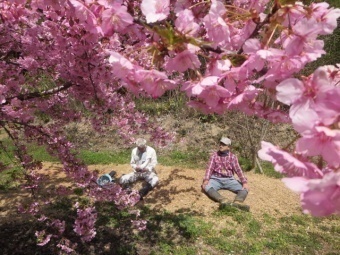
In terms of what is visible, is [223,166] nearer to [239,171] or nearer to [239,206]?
[239,171]

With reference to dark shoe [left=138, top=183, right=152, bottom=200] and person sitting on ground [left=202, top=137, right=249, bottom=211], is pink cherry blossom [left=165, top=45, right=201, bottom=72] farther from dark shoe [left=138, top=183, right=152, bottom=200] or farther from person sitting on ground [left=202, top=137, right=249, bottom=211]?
dark shoe [left=138, top=183, right=152, bottom=200]

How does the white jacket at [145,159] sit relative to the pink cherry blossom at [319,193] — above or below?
below

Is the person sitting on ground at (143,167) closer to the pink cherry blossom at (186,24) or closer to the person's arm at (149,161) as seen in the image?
the person's arm at (149,161)

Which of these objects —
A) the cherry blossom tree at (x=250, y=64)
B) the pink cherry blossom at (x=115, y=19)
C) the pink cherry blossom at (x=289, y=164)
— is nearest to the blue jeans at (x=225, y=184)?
the cherry blossom tree at (x=250, y=64)

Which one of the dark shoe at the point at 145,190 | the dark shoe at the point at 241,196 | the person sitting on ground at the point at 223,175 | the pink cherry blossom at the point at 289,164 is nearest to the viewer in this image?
the pink cherry blossom at the point at 289,164

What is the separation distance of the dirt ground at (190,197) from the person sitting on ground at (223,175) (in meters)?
0.25

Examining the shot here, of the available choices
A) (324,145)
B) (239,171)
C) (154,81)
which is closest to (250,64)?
(154,81)

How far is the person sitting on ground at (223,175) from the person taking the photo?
21.1ft

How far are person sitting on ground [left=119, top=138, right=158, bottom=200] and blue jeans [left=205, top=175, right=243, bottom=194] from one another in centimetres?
112

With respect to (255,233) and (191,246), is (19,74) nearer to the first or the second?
(191,246)

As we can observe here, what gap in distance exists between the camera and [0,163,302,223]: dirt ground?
6324 mm

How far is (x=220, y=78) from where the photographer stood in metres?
1.21

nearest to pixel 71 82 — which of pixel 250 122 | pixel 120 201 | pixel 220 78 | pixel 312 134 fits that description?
pixel 120 201

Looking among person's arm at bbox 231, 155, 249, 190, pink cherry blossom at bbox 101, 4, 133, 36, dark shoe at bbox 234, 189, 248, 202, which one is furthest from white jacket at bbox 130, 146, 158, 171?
pink cherry blossom at bbox 101, 4, 133, 36
